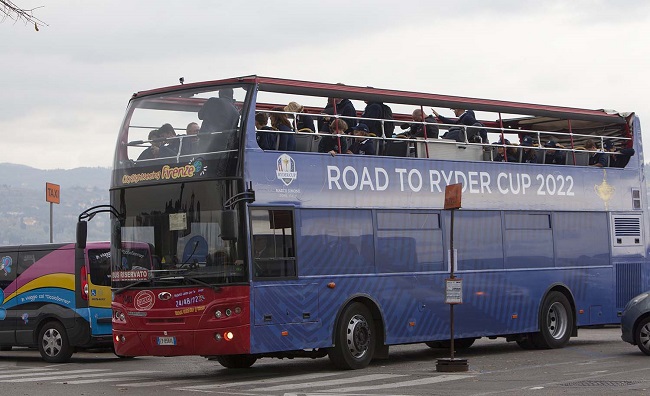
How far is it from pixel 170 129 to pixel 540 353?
8.06 metres

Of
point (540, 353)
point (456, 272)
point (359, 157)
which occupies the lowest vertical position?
point (540, 353)

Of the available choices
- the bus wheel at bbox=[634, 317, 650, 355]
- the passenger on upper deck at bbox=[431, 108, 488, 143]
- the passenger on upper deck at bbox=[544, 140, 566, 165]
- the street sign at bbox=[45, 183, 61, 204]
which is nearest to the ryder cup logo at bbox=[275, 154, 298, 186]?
the passenger on upper deck at bbox=[431, 108, 488, 143]

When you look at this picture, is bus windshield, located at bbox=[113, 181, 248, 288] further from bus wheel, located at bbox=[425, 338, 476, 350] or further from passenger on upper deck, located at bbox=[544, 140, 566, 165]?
passenger on upper deck, located at bbox=[544, 140, 566, 165]

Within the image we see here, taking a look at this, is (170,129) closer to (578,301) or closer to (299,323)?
(299,323)

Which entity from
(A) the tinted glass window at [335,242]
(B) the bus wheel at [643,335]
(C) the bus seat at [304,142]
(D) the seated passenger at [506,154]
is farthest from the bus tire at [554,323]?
(C) the bus seat at [304,142]

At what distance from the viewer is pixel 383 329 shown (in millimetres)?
20375

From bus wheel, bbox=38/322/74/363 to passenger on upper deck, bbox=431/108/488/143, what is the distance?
815 centimetres

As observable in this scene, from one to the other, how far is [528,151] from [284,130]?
20.8ft

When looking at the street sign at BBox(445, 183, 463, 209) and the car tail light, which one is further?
the car tail light

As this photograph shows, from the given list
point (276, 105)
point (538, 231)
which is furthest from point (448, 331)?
point (276, 105)

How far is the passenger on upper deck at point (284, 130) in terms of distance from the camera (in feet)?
63.1

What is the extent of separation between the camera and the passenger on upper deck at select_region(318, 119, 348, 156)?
20.0 metres

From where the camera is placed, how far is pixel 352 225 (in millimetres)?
20125

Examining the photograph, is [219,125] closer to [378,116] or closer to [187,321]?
[187,321]
